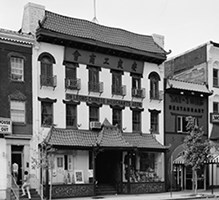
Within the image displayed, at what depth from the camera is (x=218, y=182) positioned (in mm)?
39094

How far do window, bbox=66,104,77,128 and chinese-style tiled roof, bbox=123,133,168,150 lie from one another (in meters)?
4.29

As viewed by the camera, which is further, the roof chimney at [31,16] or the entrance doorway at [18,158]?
the roof chimney at [31,16]

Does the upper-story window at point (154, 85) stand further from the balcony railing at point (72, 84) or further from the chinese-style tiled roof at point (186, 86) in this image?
the balcony railing at point (72, 84)

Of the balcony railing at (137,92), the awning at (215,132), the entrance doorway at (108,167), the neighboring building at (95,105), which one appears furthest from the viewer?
the awning at (215,132)

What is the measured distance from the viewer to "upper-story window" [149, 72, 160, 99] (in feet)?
117

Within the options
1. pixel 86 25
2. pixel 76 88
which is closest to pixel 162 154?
pixel 76 88

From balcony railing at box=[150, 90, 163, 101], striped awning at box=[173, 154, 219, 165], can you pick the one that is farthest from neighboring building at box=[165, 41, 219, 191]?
balcony railing at box=[150, 90, 163, 101]

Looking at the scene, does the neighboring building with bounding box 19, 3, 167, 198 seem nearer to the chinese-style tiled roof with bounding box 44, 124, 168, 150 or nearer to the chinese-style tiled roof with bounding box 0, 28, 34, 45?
the chinese-style tiled roof with bounding box 44, 124, 168, 150

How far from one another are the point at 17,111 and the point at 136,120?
1023 cm

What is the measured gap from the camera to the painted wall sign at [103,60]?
103 feet

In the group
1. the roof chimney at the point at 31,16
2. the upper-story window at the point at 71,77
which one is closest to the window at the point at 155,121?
the upper-story window at the point at 71,77

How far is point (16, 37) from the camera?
1136 inches

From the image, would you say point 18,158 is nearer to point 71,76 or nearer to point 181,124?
point 71,76

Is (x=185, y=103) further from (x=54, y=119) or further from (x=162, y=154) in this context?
(x=54, y=119)
